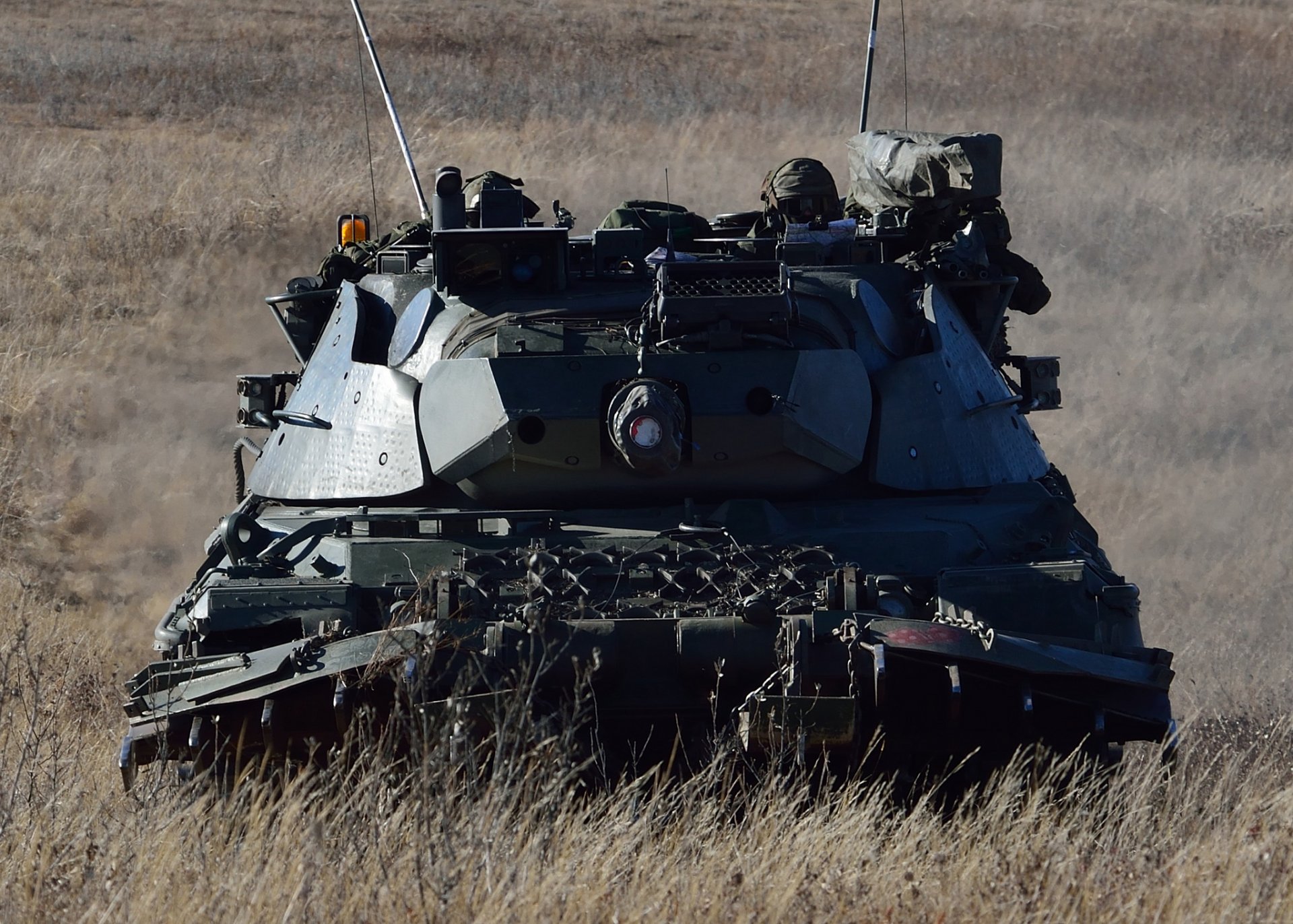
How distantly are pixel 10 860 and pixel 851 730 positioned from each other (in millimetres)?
2638

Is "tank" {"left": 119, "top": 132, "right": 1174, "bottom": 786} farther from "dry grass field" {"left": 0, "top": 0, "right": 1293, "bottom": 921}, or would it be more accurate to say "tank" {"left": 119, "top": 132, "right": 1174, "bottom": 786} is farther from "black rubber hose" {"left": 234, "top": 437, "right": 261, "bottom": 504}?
"dry grass field" {"left": 0, "top": 0, "right": 1293, "bottom": 921}

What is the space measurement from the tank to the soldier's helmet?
0.03 metres

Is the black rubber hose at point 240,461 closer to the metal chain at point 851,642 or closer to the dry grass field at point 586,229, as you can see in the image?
the dry grass field at point 586,229

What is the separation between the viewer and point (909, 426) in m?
8.68

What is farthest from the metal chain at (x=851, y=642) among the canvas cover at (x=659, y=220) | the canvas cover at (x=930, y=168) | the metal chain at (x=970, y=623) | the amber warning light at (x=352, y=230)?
the amber warning light at (x=352, y=230)

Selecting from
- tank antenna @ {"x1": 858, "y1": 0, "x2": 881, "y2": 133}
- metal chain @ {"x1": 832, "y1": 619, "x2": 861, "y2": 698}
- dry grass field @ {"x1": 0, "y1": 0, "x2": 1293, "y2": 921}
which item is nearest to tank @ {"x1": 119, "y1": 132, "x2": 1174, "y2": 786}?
metal chain @ {"x1": 832, "y1": 619, "x2": 861, "y2": 698}

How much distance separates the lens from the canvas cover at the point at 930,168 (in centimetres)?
984

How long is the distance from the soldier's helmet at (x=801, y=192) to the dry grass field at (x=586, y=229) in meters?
3.36

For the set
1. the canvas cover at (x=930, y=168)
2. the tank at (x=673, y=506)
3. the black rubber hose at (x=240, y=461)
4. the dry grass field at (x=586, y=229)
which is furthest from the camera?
the black rubber hose at (x=240, y=461)

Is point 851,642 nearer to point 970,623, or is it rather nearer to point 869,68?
point 970,623

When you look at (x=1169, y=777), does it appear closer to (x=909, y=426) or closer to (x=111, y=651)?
(x=909, y=426)

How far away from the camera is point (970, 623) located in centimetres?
681

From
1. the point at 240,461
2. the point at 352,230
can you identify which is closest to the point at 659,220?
the point at 352,230

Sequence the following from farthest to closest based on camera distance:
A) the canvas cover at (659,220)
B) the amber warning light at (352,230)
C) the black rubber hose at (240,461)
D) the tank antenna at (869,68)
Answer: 1. the tank antenna at (869,68)
2. the amber warning light at (352,230)
3. the canvas cover at (659,220)
4. the black rubber hose at (240,461)
